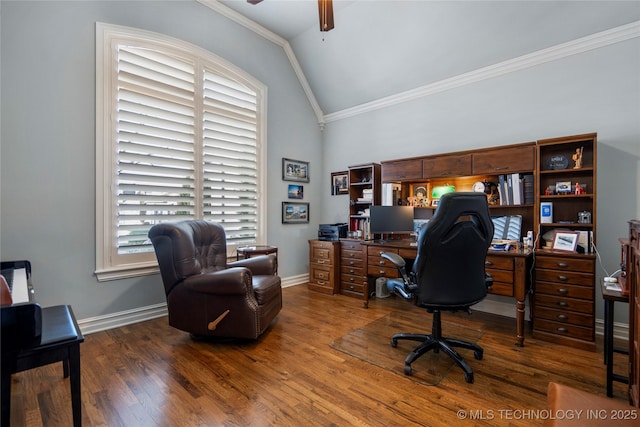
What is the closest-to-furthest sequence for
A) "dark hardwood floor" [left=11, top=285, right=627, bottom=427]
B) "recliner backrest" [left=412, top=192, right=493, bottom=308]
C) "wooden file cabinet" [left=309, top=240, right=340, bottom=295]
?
"dark hardwood floor" [left=11, top=285, right=627, bottom=427]
"recliner backrest" [left=412, top=192, right=493, bottom=308]
"wooden file cabinet" [left=309, top=240, right=340, bottom=295]

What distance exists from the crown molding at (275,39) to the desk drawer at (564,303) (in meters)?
3.96

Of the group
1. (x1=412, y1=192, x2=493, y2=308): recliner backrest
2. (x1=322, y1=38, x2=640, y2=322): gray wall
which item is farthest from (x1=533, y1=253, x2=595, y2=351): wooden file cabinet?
(x1=412, y1=192, x2=493, y2=308): recliner backrest

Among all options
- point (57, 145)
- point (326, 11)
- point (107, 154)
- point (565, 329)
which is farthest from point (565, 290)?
point (57, 145)

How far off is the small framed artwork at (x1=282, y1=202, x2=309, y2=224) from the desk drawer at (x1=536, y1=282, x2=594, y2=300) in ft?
10.5

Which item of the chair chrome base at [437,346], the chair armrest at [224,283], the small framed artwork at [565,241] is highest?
the small framed artwork at [565,241]

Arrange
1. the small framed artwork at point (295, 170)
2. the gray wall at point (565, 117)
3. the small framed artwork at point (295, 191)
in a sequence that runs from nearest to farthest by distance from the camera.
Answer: the gray wall at point (565, 117)
the small framed artwork at point (295, 170)
the small framed artwork at point (295, 191)

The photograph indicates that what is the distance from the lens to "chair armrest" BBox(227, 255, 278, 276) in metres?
3.19

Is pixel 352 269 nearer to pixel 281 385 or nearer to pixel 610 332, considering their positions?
pixel 281 385

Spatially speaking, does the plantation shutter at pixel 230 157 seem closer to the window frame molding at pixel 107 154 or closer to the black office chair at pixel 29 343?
the window frame molding at pixel 107 154

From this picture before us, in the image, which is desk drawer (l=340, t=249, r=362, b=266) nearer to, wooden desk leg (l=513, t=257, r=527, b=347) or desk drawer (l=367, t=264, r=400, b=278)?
desk drawer (l=367, t=264, r=400, b=278)

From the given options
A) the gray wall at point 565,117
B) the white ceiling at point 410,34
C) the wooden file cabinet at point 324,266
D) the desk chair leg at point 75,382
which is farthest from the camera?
the wooden file cabinet at point 324,266

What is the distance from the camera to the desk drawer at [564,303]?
2514mm

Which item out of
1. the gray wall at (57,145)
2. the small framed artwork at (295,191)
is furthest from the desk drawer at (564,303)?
the gray wall at (57,145)

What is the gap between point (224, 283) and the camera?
250cm
